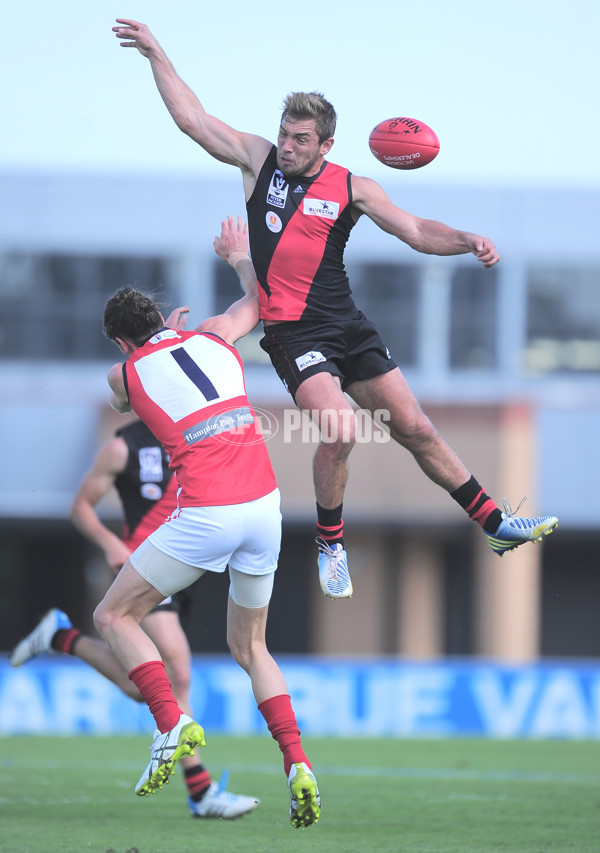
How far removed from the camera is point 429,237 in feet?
22.0

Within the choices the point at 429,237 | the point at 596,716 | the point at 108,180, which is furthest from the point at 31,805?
the point at 108,180

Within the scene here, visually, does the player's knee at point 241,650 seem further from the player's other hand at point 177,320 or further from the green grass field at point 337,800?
the player's other hand at point 177,320

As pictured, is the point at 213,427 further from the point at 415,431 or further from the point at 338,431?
the point at 415,431

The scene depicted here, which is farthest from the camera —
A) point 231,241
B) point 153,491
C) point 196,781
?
point 153,491

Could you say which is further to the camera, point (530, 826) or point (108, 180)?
point (108, 180)

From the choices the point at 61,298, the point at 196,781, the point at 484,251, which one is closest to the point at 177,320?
the point at 484,251

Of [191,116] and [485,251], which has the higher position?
[191,116]

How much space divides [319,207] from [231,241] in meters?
0.73

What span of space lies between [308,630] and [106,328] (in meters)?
19.8

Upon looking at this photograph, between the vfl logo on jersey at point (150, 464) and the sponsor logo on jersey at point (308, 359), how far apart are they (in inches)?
91.9

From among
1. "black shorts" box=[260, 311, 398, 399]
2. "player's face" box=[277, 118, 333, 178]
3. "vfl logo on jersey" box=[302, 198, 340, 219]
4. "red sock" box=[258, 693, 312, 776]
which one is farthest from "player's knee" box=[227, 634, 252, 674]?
"player's face" box=[277, 118, 333, 178]

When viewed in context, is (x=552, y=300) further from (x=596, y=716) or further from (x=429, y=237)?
(x=429, y=237)

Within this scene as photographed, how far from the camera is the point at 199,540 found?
6.08 meters

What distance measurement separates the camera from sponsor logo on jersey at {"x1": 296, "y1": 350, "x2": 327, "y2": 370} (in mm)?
6719
